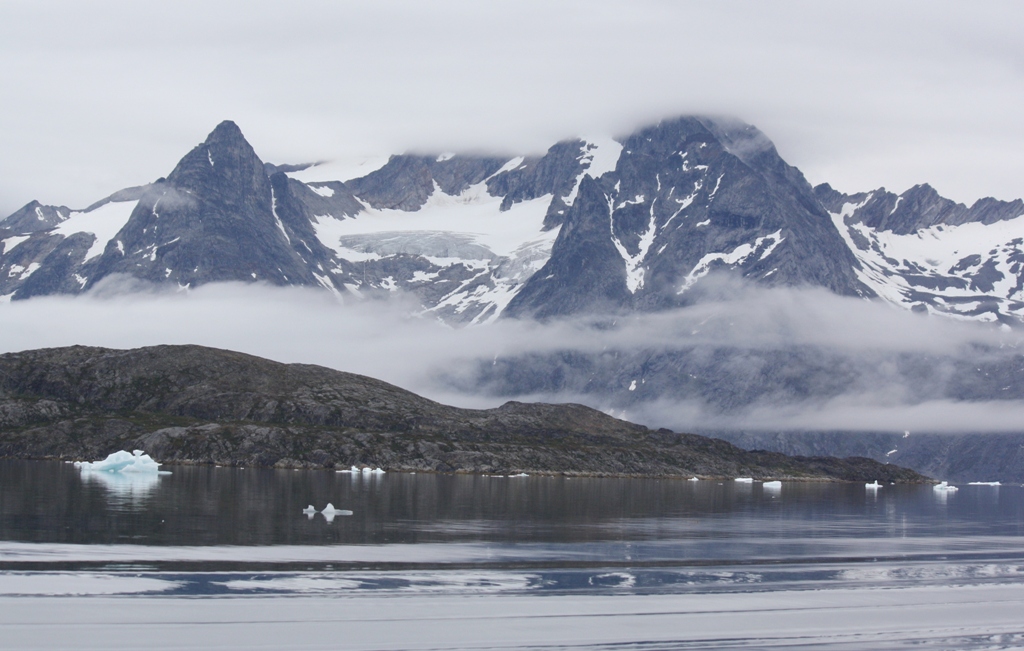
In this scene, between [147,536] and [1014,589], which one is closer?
[1014,589]

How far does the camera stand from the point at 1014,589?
276ft

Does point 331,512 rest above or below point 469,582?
above

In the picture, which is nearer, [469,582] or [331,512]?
[469,582]

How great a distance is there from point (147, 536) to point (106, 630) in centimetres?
3562

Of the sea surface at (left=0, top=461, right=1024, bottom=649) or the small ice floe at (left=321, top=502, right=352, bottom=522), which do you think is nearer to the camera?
the sea surface at (left=0, top=461, right=1024, bottom=649)

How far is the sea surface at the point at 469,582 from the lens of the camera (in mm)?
59156

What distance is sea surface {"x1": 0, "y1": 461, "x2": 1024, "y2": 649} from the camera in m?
59.2

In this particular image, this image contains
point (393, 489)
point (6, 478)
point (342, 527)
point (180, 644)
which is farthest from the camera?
point (393, 489)

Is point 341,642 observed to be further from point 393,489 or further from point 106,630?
point 393,489

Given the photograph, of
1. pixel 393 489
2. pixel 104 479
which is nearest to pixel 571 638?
pixel 393 489

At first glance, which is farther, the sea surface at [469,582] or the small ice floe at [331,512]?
the small ice floe at [331,512]

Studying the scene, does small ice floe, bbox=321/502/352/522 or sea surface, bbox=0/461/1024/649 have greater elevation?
small ice floe, bbox=321/502/352/522

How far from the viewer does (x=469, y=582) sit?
246ft

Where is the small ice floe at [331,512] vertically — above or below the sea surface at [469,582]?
above
